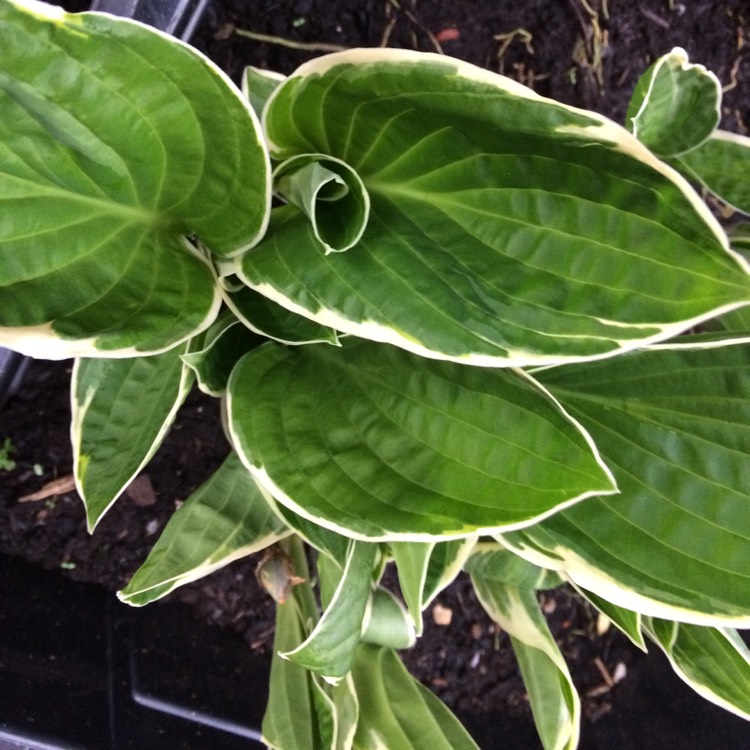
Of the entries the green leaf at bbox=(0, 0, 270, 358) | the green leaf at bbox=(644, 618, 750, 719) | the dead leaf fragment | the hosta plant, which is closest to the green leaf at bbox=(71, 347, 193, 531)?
the hosta plant

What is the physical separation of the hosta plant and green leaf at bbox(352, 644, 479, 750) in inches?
2.3

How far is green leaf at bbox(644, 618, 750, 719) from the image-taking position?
594 mm

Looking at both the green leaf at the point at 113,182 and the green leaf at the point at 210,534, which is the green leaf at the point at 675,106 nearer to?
the green leaf at the point at 113,182

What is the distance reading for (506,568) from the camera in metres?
0.70

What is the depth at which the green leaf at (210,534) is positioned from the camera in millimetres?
570

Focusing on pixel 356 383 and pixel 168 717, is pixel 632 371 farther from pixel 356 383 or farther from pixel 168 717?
pixel 168 717

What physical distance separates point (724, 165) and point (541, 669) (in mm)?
473

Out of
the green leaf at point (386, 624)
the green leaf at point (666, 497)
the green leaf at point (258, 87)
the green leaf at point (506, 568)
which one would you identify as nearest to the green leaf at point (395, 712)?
the green leaf at point (386, 624)

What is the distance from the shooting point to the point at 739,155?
2.02 feet

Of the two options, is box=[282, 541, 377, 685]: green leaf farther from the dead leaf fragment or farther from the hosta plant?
the dead leaf fragment

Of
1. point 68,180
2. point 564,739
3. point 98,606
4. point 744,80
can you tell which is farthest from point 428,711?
point 744,80

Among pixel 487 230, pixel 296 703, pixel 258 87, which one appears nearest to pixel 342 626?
pixel 296 703

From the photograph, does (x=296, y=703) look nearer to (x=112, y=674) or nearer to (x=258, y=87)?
(x=112, y=674)

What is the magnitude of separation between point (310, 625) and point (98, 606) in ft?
1.06
